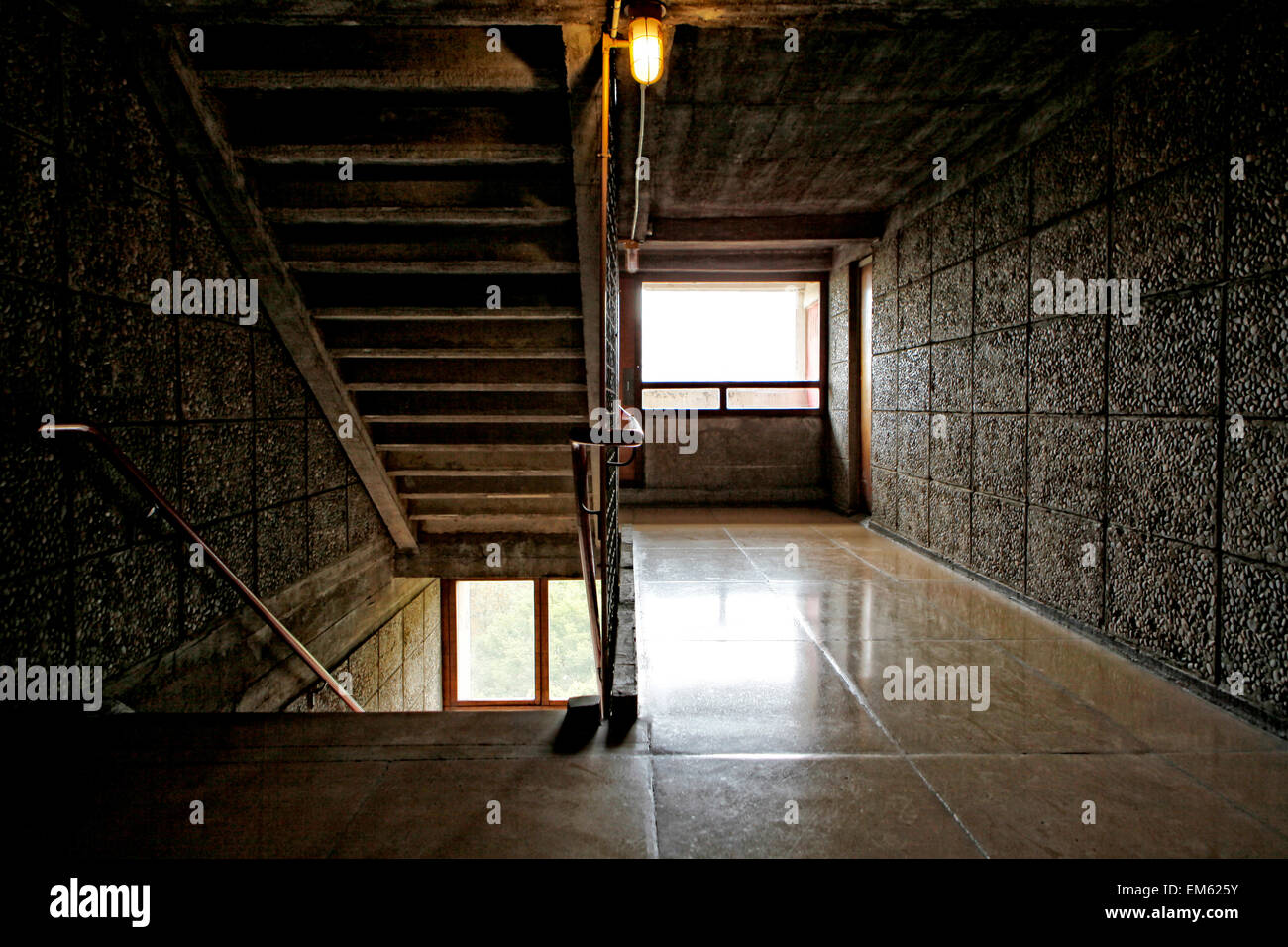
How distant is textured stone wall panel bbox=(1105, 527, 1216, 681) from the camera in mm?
2668

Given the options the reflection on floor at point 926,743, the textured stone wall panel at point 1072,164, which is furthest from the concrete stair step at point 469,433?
the textured stone wall panel at point 1072,164

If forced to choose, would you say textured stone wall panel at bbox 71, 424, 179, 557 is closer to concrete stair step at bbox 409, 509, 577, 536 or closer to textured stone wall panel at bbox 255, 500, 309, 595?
textured stone wall panel at bbox 255, 500, 309, 595

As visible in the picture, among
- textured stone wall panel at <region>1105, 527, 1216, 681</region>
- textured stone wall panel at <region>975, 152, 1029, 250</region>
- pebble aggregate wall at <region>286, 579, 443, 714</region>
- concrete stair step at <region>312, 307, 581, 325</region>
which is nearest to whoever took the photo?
textured stone wall panel at <region>1105, 527, 1216, 681</region>

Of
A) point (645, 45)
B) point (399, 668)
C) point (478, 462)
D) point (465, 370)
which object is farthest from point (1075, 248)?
point (399, 668)

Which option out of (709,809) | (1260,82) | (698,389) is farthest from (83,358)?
(698,389)

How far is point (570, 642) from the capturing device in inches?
377

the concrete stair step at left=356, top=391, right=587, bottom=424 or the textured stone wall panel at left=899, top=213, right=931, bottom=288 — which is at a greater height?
the textured stone wall panel at left=899, top=213, right=931, bottom=288

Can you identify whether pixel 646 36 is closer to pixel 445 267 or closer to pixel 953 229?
pixel 445 267

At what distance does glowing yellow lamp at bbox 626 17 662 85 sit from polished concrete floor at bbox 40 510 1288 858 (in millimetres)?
2295

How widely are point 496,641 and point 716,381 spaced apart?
14.2 ft

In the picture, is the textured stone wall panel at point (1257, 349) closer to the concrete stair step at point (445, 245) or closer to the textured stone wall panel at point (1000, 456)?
the textured stone wall panel at point (1000, 456)

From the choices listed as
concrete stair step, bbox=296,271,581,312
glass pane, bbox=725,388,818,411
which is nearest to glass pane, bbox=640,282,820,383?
glass pane, bbox=725,388,818,411

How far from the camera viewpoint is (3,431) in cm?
228

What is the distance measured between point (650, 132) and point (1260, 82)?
2.82 m
